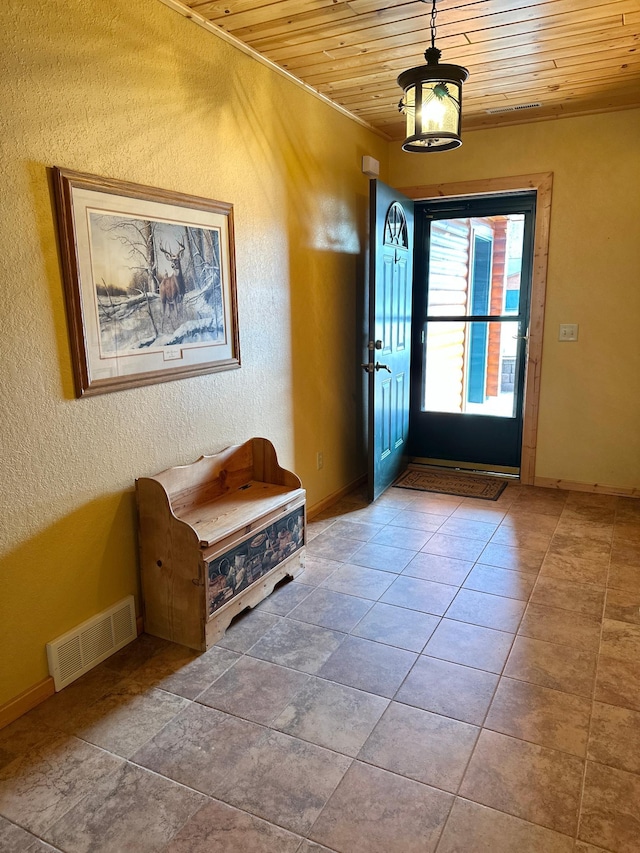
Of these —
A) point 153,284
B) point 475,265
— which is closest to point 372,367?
point 475,265

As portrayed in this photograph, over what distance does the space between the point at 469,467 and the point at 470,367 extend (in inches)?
31.3

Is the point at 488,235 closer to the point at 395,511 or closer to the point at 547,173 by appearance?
the point at 547,173

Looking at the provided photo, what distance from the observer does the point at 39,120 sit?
6.07 feet

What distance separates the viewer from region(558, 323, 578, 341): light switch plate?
3.99m

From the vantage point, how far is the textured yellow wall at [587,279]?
3742mm

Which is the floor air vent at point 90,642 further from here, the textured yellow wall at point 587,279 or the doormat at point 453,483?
the textured yellow wall at point 587,279

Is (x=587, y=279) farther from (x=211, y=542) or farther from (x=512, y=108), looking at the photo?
(x=211, y=542)

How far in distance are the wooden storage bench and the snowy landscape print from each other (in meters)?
0.56

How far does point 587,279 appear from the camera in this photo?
12.8ft

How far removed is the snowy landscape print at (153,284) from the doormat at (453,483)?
2.13 meters

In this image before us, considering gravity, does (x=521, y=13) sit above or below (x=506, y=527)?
above

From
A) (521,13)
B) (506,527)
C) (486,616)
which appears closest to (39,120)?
(521,13)

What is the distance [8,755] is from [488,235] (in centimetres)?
415

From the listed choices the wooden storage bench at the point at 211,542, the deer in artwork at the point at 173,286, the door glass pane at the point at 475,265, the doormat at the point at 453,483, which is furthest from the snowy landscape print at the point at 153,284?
the door glass pane at the point at 475,265
